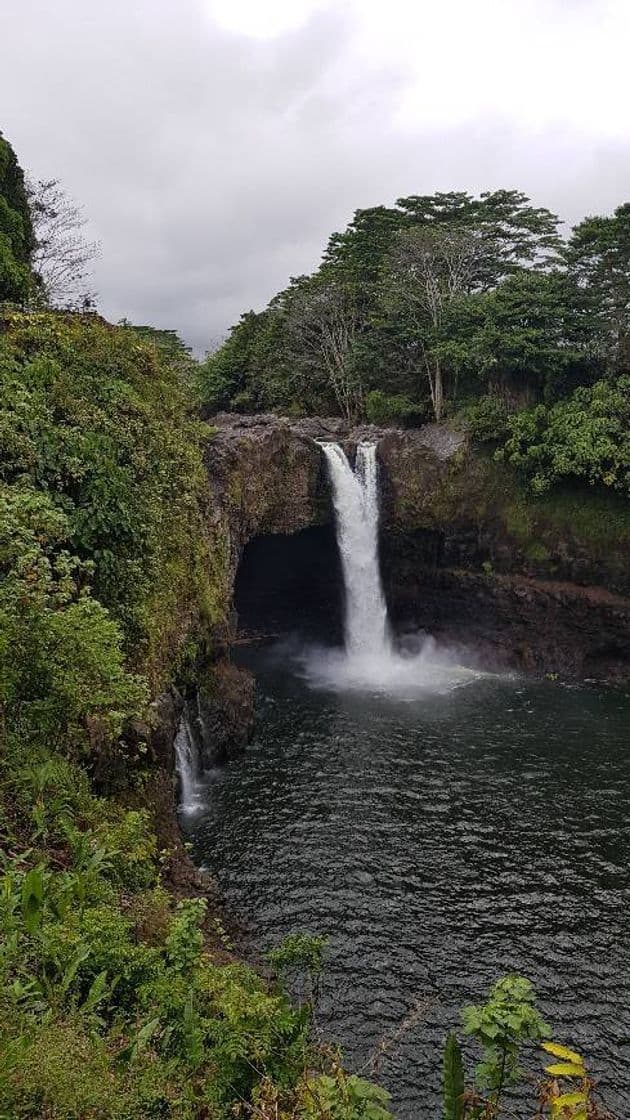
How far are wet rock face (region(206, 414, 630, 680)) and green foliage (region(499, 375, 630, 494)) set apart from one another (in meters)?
1.29

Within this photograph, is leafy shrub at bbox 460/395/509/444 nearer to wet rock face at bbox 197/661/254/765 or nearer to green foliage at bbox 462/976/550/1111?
wet rock face at bbox 197/661/254/765

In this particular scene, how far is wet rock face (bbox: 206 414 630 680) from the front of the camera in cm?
2673

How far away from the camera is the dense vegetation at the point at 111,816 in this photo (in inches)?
213

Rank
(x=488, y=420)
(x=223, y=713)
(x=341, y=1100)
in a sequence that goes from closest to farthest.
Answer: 1. (x=341, y=1100)
2. (x=223, y=713)
3. (x=488, y=420)

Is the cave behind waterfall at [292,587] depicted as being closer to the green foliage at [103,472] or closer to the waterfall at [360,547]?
the waterfall at [360,547]

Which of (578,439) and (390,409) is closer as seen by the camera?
(578,439)

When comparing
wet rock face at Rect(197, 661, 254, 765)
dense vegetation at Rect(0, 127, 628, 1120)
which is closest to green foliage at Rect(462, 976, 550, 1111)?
dense vegetation at Rect(0, 127, 628, 1120)

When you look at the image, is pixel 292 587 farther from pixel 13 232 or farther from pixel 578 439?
pixel 13 232

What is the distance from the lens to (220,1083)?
598cm

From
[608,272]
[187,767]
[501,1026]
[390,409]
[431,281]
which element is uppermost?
[431,281]

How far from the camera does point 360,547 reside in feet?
98.5

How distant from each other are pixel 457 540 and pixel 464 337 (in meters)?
9.35

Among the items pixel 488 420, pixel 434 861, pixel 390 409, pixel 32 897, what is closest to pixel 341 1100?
pixel 32 897

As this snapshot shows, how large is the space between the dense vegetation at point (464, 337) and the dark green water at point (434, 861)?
473 inches
